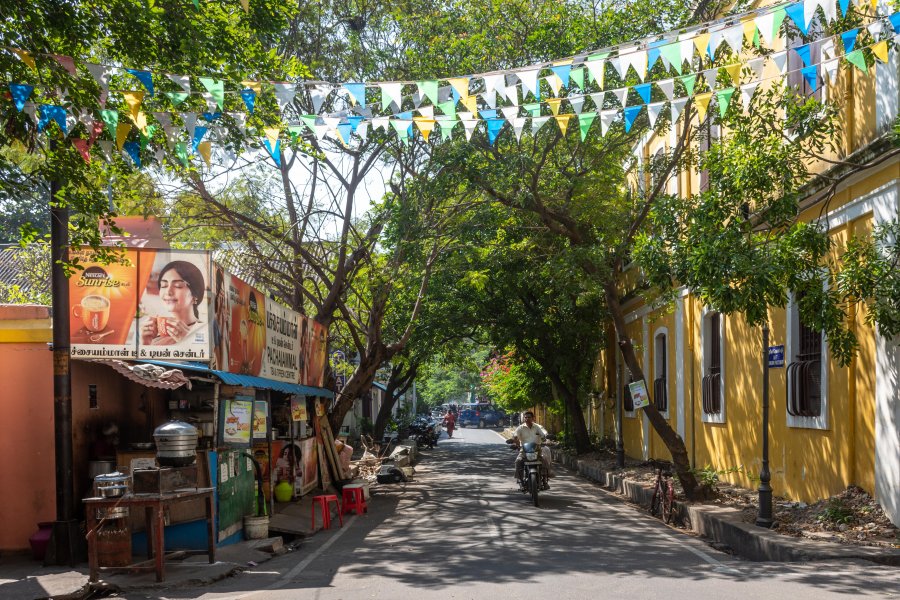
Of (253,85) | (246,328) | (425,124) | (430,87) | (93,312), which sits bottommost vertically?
(246,328)

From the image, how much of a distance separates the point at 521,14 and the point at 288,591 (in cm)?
1154

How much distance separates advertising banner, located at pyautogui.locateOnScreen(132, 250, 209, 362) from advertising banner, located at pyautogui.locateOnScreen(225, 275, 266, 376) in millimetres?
1211

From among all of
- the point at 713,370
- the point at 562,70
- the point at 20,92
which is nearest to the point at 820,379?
the point at 713,370

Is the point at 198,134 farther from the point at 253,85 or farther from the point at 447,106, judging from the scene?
the point at 447,106

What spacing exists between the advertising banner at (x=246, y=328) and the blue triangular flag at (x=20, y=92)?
4721mm

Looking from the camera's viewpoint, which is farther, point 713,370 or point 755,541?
point 713,370

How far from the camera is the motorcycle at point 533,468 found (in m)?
16.5

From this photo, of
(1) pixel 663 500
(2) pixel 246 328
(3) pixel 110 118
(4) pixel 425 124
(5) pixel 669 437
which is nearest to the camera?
(3) pixel 110 118

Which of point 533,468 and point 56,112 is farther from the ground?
point 56,112

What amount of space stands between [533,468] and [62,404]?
29.5 ft

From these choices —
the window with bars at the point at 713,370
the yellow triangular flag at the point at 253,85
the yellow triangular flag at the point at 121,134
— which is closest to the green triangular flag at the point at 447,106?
the yellow triangular flag at the point at 253,85

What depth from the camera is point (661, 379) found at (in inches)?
891

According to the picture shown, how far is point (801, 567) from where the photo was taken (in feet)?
30.3

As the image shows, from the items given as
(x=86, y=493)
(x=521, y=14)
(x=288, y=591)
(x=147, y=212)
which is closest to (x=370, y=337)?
(x=147, y=212)
